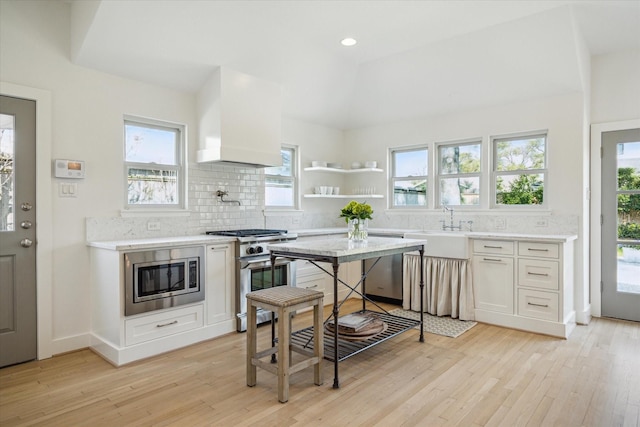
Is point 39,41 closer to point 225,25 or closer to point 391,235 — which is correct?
point 225,25

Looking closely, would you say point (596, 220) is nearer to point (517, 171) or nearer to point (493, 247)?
point (517, 171)

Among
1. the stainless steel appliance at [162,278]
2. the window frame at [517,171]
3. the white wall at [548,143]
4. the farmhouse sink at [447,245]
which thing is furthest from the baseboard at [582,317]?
the stainless steel appliance at [162,278]

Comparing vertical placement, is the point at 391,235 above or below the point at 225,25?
below

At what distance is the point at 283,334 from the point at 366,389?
2.43 ft

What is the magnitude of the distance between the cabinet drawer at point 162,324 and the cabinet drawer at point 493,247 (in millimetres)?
2970

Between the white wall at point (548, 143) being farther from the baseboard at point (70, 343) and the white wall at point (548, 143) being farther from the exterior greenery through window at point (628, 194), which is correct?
the baseboard at point (70, 343)

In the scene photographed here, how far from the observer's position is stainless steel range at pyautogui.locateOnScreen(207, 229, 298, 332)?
3992mm

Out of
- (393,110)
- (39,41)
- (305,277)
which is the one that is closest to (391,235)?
(305,277)

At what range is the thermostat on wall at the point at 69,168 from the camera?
133 inches

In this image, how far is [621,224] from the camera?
4.39 m

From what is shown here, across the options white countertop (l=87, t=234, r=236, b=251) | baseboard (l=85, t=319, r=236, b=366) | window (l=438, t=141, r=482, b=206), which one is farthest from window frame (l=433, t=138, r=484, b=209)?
baseboard (l=85, t=319, r=236, b=366)

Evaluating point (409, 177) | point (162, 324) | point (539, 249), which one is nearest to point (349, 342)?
point (162, 324)

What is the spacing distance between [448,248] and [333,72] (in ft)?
8.49

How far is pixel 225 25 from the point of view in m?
3.70
